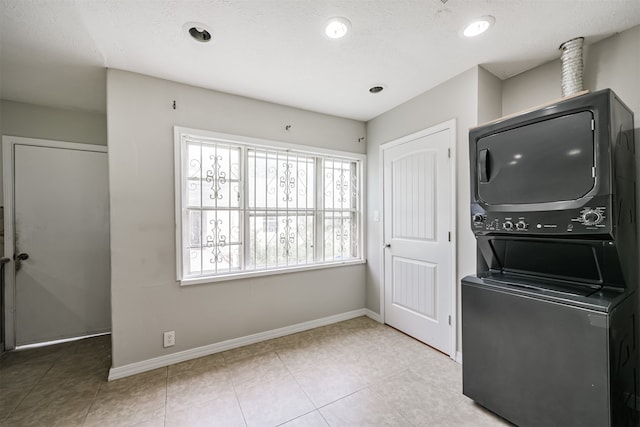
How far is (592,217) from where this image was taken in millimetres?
1269

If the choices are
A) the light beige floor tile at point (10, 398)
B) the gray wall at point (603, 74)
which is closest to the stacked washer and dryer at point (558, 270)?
the gray wall at point (603, 74)

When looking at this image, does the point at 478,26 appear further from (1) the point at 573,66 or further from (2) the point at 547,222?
(2) the point at 547,222

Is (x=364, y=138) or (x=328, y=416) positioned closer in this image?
(x=328, y=416)

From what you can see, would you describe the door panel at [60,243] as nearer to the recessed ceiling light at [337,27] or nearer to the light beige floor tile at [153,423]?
the light beige floor tile at [153,423]

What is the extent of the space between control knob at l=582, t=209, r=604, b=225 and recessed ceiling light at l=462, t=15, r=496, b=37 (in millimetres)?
1275

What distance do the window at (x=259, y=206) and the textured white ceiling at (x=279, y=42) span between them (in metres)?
0.66

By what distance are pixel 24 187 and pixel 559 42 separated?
16.0 feet

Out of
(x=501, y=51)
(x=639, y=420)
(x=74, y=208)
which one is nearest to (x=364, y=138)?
(x=501, y=51)

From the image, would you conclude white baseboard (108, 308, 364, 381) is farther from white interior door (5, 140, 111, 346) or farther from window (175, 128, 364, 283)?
white interior door (5, 140, 111, 346)

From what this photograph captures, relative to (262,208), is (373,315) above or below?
below

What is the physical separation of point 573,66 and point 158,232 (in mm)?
3417

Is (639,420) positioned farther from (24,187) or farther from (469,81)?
(24,187)

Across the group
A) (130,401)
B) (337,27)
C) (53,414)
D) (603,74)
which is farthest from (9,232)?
(603,74)

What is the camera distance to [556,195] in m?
1.39
